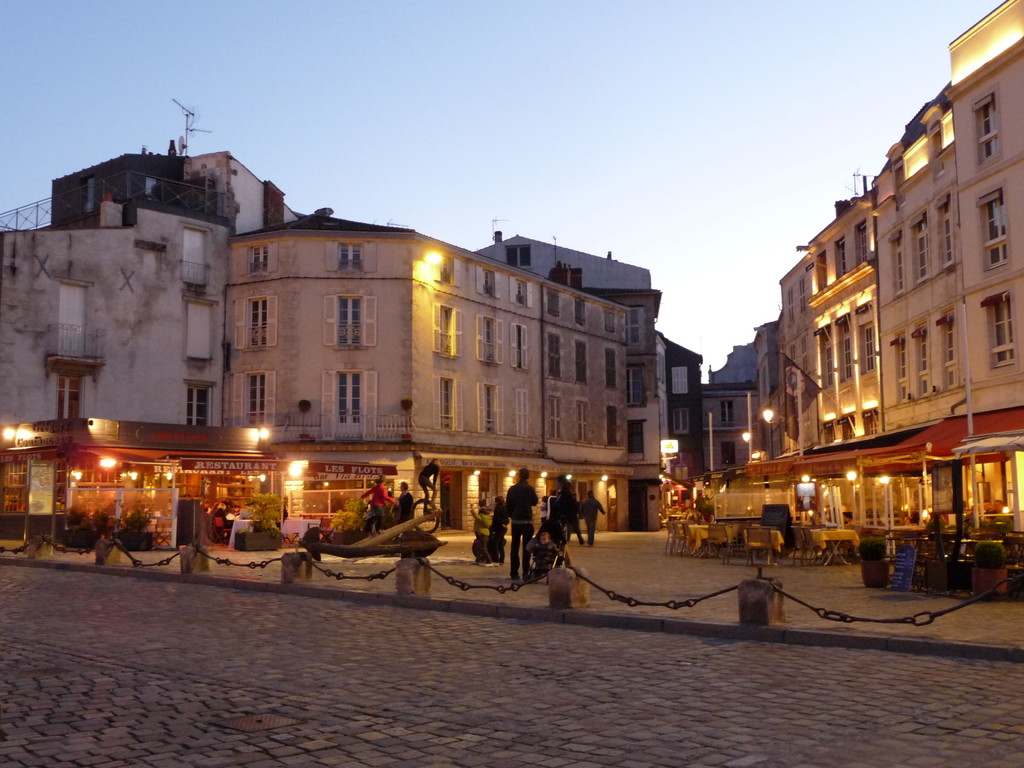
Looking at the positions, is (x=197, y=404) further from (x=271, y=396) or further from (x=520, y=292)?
(x=520, y=292)

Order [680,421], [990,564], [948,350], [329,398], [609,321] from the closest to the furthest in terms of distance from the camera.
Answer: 1. [990,564]
2. [948,350]
3. [329,398]
4. [609,321]
5. [680,421]

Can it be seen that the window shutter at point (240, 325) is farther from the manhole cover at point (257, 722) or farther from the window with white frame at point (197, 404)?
the manhole cover at point (257, 722)

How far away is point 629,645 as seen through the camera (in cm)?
912

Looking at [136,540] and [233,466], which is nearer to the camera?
[136,540]

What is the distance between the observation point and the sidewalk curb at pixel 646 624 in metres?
8.31

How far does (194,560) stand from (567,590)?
25.2 feet

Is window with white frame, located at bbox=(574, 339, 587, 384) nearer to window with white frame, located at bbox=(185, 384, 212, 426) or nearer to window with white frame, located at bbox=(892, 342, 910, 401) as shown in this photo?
window with white frame, located at bbox=(185, 384, 212, 426)

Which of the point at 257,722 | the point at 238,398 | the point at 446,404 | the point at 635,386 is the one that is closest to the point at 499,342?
the point at 446,404

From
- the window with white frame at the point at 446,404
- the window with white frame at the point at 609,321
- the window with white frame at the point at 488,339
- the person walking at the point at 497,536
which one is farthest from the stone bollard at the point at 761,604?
the window with white frame at the point at 609,321

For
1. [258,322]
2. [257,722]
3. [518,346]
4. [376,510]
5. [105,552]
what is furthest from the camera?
[518,346]

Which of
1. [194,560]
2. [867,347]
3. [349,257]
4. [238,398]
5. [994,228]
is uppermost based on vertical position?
[349,257]

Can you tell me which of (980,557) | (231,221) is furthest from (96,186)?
(980,557)

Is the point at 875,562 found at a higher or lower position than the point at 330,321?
lower

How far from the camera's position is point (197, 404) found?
115ft
